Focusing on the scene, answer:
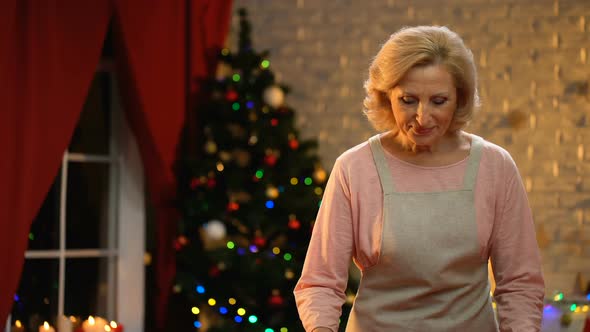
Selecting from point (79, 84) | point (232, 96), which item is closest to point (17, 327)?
point (79, 84)

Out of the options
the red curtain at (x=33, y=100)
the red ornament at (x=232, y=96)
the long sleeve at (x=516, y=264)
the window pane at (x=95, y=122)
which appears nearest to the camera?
the long sleeve at (x=516, y=264)

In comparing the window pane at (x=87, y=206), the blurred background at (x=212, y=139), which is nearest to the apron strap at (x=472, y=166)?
the blurred background at (x=212, y=139)

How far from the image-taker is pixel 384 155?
166 cm

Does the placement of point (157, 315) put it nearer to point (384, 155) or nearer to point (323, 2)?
point (323, 2)

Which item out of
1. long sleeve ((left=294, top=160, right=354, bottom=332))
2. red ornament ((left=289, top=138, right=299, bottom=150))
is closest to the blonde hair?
long sleeve ((left=294, top=160, right=354, bottom=332))

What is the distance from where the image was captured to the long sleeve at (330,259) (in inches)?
61.9

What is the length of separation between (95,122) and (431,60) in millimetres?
3253

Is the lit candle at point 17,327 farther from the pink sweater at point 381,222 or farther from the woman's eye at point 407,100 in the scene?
the woman's eye at point 407,100

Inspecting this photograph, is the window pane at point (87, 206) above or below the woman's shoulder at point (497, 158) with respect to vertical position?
below

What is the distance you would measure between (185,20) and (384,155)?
332cm

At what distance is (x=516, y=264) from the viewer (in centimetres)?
155

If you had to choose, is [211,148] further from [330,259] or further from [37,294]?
[330,259]

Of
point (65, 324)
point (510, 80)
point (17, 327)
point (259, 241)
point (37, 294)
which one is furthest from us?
point (510, 80)

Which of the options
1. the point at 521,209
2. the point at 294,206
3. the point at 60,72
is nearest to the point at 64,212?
the point at 60,72
